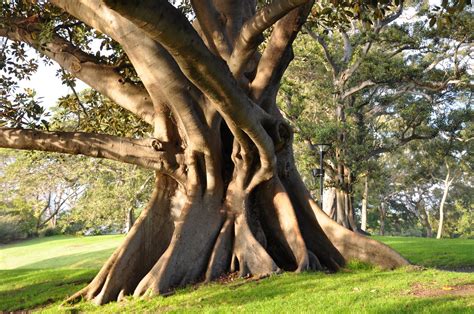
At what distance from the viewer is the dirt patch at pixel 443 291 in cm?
588

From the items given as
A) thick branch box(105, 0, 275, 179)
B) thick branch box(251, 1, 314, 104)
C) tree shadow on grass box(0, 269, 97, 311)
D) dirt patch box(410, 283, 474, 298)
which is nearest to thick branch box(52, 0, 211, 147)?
thick branch box(105, 0, 275, 179)

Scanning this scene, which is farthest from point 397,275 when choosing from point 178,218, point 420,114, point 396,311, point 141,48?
point 420,114

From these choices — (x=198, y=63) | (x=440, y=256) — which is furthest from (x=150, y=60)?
(x=440, y=256)

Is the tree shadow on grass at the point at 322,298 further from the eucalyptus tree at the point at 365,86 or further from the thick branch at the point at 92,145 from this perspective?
the eucalyptus tree at the point at 365,86

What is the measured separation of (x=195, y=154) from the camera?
340 inches

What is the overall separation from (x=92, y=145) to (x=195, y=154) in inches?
73.8

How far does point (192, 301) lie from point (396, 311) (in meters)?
2.89

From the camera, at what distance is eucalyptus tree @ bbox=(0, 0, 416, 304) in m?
7.70

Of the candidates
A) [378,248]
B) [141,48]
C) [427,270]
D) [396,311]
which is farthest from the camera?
[378,248]

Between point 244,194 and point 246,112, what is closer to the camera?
point 246,112

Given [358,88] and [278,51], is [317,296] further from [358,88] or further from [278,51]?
[358,88]

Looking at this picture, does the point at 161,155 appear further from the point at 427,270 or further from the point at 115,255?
the point at 427,270

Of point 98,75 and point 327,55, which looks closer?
point 98,75

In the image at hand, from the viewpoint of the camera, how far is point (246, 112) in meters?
6.62
